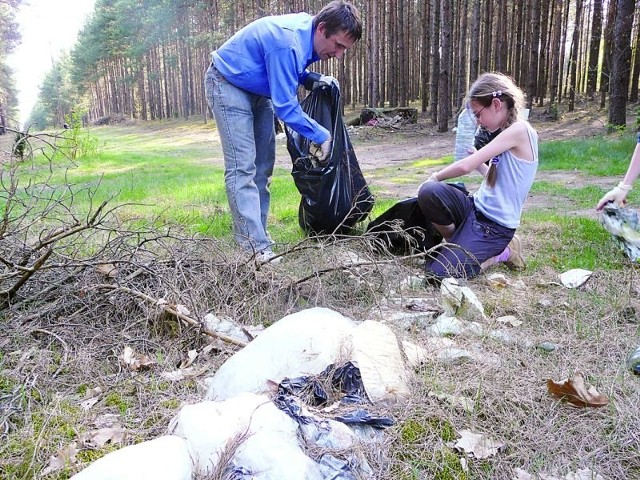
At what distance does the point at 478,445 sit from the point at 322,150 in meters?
2.39

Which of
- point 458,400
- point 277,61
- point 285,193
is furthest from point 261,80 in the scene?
point 285,193

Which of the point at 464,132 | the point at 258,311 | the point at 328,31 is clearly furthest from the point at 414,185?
the point at 258,311

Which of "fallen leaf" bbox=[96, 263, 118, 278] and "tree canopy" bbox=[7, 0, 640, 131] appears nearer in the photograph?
"fallen leaf" bbox=[96, 263, 118, 278]

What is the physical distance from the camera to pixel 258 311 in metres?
2.57

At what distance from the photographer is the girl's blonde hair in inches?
119

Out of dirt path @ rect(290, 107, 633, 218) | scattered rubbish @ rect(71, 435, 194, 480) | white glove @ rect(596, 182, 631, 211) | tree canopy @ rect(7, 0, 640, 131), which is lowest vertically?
dirt path @ rect(290, 107, 633, 218)

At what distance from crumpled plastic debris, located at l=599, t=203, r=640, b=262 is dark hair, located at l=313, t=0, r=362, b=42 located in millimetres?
2047

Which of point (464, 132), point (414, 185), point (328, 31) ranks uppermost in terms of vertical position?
point (328, 31)

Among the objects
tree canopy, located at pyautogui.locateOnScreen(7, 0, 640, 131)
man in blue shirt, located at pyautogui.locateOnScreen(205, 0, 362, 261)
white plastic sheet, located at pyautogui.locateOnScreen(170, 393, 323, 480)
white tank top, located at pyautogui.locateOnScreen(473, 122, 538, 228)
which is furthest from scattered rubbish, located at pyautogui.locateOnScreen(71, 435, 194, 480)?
tree canopy, located at pyautogui.locateOnScreen(7, 0, 640, 131)

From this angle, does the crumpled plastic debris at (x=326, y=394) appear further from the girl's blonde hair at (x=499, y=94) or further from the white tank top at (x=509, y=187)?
the girl's blonde hair at (x=499, y=94)

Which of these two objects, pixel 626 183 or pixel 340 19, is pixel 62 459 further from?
pixel 626 183

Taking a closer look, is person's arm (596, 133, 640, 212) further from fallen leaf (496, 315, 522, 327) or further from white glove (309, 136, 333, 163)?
white glove (309, 136, 333, 163)

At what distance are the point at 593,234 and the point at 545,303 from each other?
164cm

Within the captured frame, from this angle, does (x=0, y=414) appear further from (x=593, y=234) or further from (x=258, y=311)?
(x=593, y=234)
